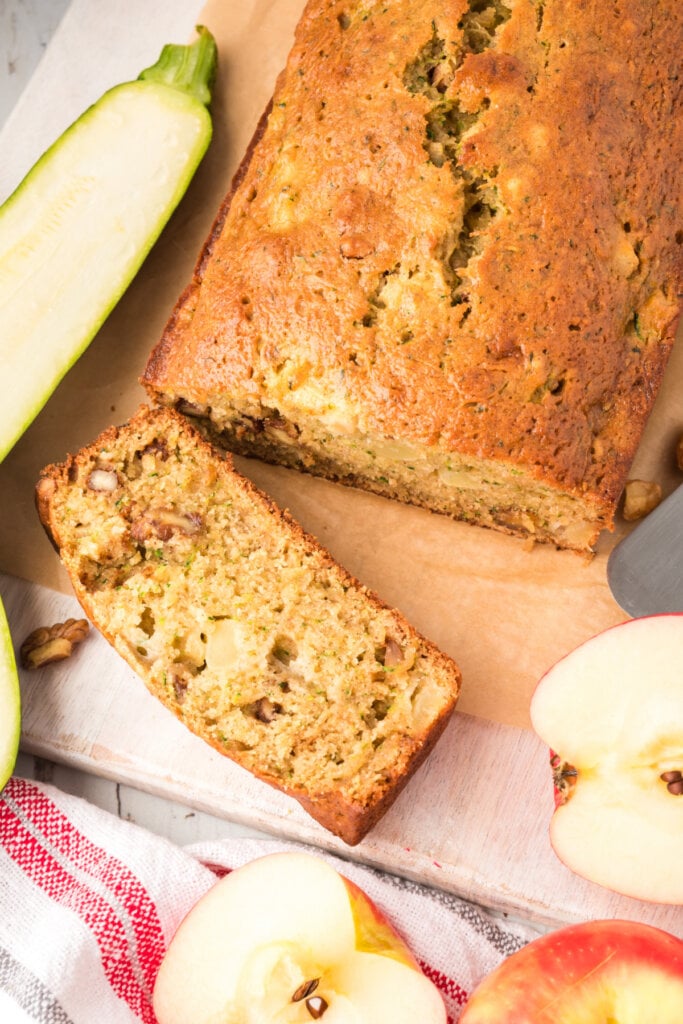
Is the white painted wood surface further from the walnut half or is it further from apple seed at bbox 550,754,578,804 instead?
apple seed at bbox 550,754,578,804

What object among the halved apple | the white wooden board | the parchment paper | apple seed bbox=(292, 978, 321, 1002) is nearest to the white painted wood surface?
the white wooden board

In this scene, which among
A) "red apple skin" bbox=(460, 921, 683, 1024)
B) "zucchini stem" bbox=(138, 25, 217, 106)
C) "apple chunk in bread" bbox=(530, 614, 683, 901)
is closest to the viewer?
"red apple skin" bbox=(460, 921, 683, 1024)

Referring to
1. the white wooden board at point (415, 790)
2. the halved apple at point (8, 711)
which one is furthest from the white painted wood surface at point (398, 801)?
the halved apple at point (8, 711)

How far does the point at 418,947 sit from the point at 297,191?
2.28 metres

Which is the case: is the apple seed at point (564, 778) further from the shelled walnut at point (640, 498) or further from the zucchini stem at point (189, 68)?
the zucchini stem at point (189, 68)

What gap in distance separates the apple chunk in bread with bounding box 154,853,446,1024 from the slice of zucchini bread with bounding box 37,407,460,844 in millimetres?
203

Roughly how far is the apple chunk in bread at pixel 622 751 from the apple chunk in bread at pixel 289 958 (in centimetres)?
58

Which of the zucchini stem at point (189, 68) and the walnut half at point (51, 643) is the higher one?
the zucchini stem at point (189, 68)

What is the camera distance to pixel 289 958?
311 centimetres

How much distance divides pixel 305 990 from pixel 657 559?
158 cm

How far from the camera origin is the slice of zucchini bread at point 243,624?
3297 mm

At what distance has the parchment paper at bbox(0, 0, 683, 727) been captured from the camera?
362 cm

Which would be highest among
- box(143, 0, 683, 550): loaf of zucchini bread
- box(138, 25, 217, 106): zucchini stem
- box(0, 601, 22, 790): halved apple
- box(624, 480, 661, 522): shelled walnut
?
box(138, 25, 217, 106): zucchini stem

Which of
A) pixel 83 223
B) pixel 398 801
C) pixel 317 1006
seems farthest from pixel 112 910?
pixel 83 223
